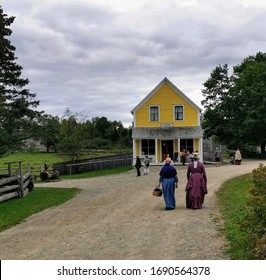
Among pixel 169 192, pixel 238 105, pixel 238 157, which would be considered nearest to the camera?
pixel 169 192

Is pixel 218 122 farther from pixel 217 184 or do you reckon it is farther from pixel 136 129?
pixel 217 184

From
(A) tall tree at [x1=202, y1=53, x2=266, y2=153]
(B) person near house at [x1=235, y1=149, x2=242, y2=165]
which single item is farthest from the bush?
(A) tall tree at [x1=202, y1=53, x2=266, y2=153]

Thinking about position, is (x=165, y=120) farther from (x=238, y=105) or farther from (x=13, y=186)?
(x=13, y=186)

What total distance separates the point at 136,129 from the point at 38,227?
28.2 metres

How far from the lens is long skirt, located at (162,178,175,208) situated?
1313cm

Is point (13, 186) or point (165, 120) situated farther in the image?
point (165, 120)

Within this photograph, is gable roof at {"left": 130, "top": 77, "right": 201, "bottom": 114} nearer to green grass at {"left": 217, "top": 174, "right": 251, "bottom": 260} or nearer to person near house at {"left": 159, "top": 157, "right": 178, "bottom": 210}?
green grass at {"left": 217, "top": 174, "right": 251, "bottom": 260}

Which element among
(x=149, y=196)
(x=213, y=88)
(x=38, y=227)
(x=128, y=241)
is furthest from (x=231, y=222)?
(x=213, y=88)

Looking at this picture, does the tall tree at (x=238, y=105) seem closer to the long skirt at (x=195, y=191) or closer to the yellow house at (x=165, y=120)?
the yellow house at (x=165, y=120)

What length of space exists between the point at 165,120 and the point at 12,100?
20.2 metres

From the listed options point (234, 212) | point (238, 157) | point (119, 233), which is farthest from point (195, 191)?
point (238, 157)

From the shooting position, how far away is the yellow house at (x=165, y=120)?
130 feet

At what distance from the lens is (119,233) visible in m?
9.98

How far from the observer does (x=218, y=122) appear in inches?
2041
